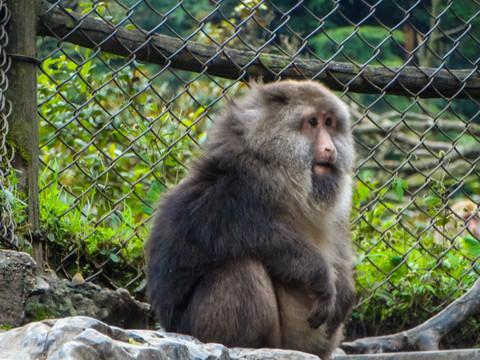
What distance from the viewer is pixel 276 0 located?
1213 centimetres

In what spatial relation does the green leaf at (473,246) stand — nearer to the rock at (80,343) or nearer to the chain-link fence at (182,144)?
A: the chain-link fence at (182,144)

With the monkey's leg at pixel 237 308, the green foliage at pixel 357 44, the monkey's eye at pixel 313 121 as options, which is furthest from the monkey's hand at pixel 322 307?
the green foliage at pixel 357 44

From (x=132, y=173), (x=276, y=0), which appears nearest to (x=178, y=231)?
(x=132, y=173)

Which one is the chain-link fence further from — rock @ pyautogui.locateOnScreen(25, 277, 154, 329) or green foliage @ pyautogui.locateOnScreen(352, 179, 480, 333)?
rock @ pyautogui.locateOnScreen(25, 277, 154, 329)

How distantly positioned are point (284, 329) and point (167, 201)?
2.81ft

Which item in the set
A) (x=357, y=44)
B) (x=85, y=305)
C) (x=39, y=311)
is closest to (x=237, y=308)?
(x=85, y=305)

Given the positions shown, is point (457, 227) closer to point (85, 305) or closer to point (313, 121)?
point (313, 121)

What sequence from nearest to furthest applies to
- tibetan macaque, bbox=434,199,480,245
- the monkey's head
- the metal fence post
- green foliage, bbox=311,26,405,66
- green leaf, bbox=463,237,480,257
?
the monkey's head < the metal fence post < green leaf, bbox=463,237,480,257 < tibetan macaque, bbox=434,199,480,245 < green foliage, bbox=311,26,405,66

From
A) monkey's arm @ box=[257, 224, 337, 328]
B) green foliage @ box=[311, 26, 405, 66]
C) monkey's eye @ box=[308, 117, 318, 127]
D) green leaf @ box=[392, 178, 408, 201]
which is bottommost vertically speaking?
monkey's arm @ box=[257, 224, 337, 328]

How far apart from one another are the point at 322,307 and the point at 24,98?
6.09 ft

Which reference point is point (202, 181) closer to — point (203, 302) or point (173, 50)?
point (203, 302)

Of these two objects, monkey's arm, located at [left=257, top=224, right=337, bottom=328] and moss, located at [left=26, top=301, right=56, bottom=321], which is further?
monkey's arm, located at [left=257, top=224, right=337, bottom=328]

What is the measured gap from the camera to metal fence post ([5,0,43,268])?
3.92 metres

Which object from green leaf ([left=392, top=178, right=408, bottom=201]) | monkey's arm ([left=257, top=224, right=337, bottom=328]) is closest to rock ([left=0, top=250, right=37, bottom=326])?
monkey's arm ([left=257, top=224, right=337, bottom=328])
